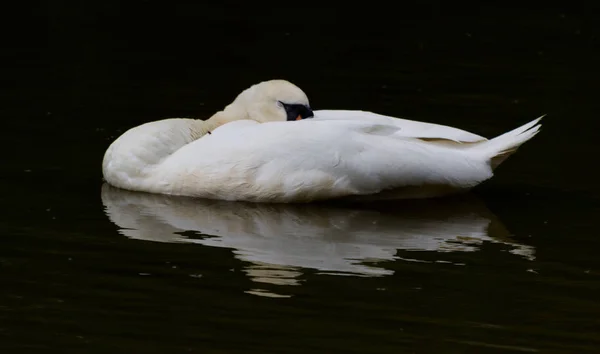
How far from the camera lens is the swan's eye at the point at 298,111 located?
10.7 m

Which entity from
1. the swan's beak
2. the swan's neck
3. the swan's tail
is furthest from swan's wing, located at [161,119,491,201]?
the swan's neck

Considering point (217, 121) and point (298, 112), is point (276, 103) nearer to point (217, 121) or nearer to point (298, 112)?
point (298, 112)

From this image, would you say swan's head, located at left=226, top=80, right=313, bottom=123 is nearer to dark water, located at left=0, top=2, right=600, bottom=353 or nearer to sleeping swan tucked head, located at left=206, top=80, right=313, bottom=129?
sleeping swan tucked head, located at left=206, top=80, right=313, bottom=129

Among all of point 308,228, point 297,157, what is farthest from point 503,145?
point 308,228

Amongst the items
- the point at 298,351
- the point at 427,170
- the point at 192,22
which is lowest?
the point at 298,351

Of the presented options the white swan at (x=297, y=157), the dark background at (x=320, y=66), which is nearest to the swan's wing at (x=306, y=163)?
the white swan at (x=297, y=157)

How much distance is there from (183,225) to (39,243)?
1.08m

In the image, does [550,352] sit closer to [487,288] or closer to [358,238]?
[487,288]

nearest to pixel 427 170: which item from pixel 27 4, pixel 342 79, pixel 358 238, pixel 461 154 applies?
pixel 461 154

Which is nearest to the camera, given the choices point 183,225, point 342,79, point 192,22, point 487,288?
point 487,288

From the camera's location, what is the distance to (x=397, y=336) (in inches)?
282

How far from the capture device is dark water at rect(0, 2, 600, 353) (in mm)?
7277

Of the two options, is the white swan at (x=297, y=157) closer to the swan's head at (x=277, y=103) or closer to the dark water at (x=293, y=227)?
the swan's head at (x=277, y=103)

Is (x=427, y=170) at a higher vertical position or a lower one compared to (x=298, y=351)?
higher
